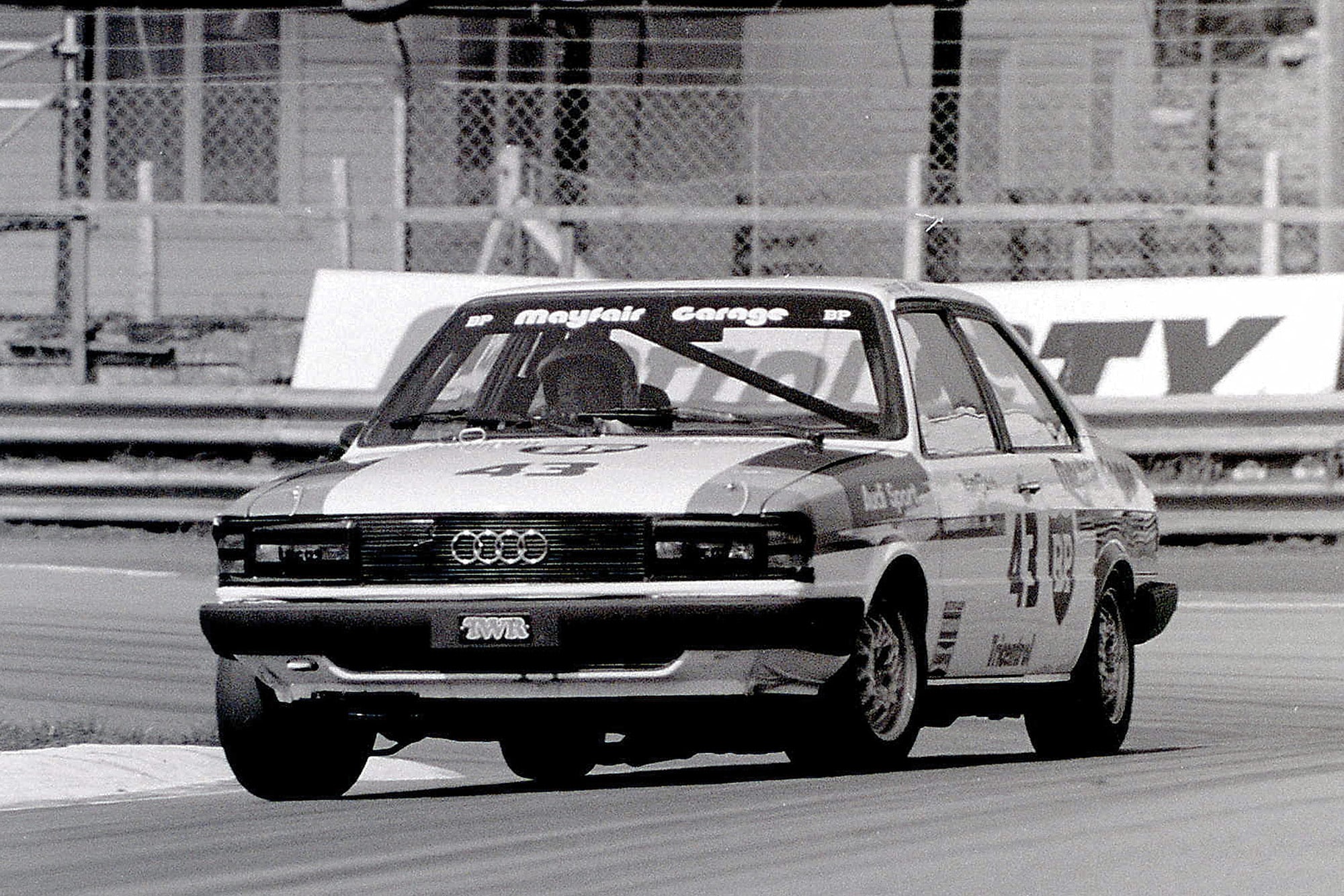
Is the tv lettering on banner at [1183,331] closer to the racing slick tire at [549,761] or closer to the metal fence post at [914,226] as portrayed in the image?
the metal fence post at [914,226]

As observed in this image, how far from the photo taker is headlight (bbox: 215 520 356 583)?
804cm

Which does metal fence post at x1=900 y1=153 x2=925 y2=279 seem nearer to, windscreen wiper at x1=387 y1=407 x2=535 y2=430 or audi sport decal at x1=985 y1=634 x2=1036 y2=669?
audi sport decal at x1=985 y1=634 x2=1036 y2=669

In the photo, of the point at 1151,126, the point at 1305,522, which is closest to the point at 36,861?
the point at 1305,522

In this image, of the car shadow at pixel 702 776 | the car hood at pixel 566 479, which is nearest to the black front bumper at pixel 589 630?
the car hood at pixel 566 479

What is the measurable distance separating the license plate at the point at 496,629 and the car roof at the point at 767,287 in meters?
1.54

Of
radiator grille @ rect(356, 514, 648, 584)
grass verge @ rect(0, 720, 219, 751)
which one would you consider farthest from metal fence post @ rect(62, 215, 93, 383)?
radiator grille @ rect(356, 514, 648, 584)

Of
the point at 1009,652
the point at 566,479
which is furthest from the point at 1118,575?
the point at 566,479

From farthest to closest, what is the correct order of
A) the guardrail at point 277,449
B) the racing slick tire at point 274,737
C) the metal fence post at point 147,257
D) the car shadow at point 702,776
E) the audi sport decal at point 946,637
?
1. the metal fence post at point 147,257
2. the guardrail at point 277,449
3. the audi sport decal at point 946,637
4. the car shadow at point 702,776
5. the racing slick tire at point 274,737

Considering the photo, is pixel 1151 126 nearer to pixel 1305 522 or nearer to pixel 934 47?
pixel 934 47

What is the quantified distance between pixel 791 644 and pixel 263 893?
1.88 metres

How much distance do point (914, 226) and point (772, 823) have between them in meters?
10.6

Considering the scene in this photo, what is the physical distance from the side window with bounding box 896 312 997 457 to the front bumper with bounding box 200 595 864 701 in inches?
39.8

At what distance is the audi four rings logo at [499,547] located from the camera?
7.89 m

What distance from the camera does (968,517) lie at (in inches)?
346
